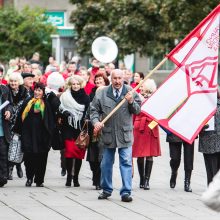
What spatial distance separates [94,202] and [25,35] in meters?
35.6

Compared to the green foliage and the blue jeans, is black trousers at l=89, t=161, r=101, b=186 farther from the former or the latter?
the green foliage

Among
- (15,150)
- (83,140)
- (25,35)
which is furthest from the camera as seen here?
(25,35)

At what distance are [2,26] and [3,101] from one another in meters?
34.9

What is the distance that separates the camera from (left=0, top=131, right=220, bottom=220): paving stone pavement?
40.8 ft

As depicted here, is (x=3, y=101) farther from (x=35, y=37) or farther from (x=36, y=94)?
(x=35, y=37)

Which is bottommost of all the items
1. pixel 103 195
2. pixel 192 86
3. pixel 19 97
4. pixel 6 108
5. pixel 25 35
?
pixel 103 195

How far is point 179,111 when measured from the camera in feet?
45.2

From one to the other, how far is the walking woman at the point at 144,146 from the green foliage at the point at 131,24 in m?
24.7

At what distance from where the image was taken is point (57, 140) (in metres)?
16.0

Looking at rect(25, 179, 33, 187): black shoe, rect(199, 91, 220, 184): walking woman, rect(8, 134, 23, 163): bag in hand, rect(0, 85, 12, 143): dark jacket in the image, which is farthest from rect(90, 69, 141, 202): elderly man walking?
rect(8, 134, 23, 163): bag in hand

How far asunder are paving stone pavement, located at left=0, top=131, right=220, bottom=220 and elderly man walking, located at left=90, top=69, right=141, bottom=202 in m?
0.27

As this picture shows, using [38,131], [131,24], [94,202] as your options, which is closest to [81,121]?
[38,131]

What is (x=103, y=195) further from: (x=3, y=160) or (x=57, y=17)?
(x=57, y=17)

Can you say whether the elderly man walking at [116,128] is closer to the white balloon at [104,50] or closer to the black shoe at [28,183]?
the black shoe at [28,183]
